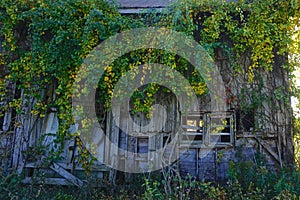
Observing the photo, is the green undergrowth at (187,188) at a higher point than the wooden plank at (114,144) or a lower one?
lower

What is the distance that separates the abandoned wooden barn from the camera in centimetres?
600

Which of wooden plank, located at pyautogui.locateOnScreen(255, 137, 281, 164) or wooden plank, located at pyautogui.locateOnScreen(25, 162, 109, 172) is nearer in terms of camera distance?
wooden plank, located at pyautogui.locateOnScreen(255, 137, 281, 164)

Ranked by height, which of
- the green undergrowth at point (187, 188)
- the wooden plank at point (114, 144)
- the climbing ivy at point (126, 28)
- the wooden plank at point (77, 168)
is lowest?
the green undergrowth at point (187, 188)

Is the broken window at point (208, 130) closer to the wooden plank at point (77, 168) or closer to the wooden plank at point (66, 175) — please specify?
the wooden plank at point (77, 168)

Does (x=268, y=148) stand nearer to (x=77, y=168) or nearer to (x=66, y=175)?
(x=77, y=168)

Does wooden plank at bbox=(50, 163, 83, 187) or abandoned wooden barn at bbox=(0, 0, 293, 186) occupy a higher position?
abandoned wooden barn at bbox=(0, 0, 293, 186)

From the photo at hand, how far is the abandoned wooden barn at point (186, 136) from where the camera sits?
19.7 ft

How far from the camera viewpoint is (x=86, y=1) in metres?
6.03

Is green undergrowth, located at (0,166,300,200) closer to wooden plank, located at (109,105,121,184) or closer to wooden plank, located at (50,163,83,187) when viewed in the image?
wooden plank, located at (50,163,83,187)

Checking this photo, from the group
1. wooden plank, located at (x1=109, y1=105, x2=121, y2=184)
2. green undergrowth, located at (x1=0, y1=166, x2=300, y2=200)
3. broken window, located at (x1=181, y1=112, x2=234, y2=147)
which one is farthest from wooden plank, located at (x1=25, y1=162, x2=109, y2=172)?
broken window, located at (x1=181, y1=112, x2=234, y2=147)

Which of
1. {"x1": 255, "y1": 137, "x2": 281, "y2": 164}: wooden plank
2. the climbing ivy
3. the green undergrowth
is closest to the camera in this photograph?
the green undergrowth

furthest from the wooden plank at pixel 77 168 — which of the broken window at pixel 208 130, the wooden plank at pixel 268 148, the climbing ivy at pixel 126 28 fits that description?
the wooden plank at pixel 268 148

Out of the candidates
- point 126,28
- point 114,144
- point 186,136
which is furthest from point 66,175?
point 126,28

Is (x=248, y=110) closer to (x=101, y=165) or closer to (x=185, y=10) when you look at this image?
(x=185, y=10)
